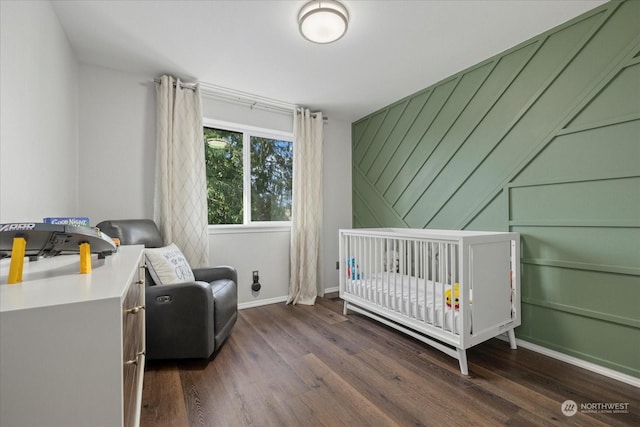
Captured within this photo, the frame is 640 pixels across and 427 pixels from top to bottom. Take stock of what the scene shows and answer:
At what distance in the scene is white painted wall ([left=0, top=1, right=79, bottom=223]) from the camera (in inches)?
48.5

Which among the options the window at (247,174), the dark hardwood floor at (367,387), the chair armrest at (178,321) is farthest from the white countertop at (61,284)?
the window at (247,174)

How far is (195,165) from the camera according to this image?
2654 millimetres

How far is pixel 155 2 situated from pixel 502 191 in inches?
107

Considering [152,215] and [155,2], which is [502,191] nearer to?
[155,2]

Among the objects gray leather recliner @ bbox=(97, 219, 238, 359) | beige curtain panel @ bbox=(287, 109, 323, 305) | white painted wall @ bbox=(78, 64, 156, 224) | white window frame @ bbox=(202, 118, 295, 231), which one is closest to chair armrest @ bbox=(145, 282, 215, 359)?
gray leather recliner @ bbox=(97, 219, 238, 359)

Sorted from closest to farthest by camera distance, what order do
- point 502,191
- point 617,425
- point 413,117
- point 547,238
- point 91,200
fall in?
point 617,425 → point 547,238 → point 502,191 → point 91,200 → point 413,117

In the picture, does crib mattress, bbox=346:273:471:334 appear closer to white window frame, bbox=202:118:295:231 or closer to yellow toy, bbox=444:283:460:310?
yellow toy, bbox=444:283:460:310

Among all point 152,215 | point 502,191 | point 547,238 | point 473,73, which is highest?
point 473,73

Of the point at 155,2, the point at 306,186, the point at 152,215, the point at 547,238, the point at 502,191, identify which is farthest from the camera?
the point at 306,186

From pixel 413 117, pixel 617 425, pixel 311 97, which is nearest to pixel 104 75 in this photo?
pixel 311 97

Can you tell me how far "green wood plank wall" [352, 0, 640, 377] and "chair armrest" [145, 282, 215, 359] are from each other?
219cm

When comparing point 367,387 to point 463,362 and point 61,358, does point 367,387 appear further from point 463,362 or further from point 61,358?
point 61,358

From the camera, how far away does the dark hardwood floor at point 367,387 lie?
1.37 meters

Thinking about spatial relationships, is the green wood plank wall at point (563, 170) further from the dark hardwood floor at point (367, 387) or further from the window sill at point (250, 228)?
the window sill at point (250, 228)
